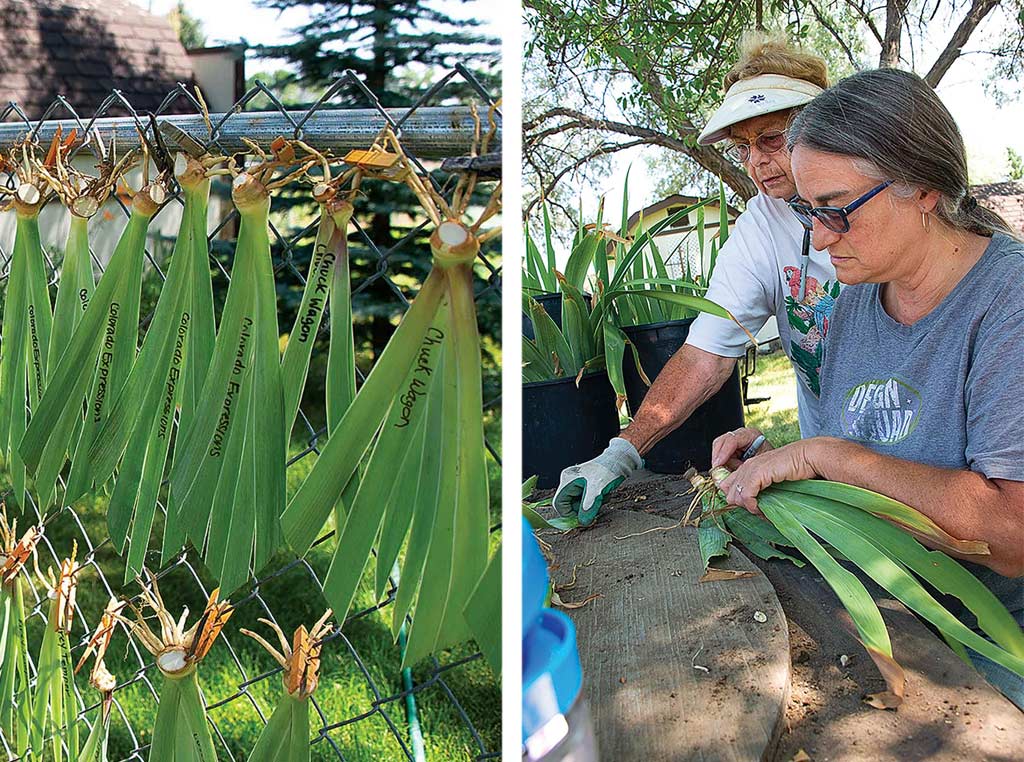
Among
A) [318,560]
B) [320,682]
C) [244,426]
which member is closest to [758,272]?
[244,426]

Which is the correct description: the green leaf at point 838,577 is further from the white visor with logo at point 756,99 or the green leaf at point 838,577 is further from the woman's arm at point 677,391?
the white visor with logo at point 756,99

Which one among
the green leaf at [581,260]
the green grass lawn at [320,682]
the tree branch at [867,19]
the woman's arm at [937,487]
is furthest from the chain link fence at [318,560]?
the tree branch at [867,19]

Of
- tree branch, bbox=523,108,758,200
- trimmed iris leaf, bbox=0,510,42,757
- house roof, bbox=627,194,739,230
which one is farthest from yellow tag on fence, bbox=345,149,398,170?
trimmed iris leaf, bbox=0,510,42,757

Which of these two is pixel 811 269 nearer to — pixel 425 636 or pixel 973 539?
pixel 973 539

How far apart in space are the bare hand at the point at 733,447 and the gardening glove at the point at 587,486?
108mm

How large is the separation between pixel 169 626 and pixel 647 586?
1.73 feet

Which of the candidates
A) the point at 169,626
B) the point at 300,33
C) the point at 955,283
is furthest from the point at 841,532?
the point at 300,33

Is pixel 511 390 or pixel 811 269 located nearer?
pixel 511 390

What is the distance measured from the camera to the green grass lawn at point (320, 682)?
1734 mm

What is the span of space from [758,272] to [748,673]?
0.58 metres

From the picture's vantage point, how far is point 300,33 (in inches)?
72.6

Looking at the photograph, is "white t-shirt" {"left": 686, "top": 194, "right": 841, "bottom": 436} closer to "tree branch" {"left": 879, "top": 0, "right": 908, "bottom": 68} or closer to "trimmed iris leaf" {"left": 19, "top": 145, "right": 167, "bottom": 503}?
"tree branch" {"left": 879, "top": 0, "right": 908, "bottom": 68}

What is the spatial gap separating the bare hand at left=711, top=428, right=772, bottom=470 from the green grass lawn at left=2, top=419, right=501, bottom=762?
431mm

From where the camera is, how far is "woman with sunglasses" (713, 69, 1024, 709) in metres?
0.81
